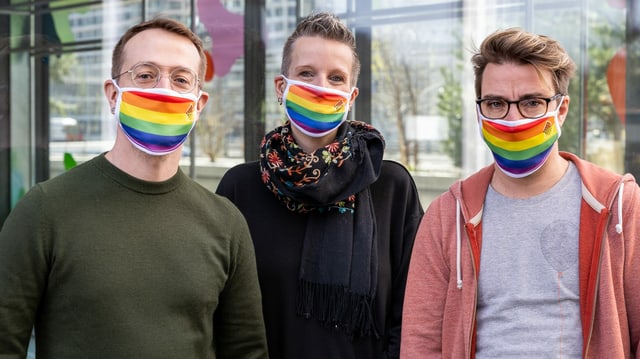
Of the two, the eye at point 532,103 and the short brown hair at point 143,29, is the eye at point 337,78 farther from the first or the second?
the eye at point 532,103

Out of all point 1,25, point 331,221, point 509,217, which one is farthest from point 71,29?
point 509,217

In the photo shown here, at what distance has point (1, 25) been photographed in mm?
6172

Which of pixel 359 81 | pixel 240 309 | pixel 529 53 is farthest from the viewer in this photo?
pixel 359 81

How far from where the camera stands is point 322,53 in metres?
2.50

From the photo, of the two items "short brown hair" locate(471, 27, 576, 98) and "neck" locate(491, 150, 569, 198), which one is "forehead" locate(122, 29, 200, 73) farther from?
"neck" locate(491, 150, 569, 198)

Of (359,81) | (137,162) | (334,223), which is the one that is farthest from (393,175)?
(359,81)

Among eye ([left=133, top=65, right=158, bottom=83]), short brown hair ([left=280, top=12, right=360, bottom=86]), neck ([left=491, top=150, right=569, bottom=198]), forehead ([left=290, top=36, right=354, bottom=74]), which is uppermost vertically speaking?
short brown hair ([left=280, top=12, right=360, bottom=86])

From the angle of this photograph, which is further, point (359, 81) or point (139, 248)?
point (359, 81)

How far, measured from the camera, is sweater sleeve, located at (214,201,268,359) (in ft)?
7.20

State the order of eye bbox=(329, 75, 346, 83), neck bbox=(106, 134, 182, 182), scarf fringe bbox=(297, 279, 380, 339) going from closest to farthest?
neck bbox=(106, 134, 182, 182) < scarf fringe bbox=(297, 279, 380, 339) < eye bbox=(329, 75, 346, 83)

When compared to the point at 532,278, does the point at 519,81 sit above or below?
above

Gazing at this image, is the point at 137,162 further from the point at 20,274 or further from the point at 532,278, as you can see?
the point at 532,278

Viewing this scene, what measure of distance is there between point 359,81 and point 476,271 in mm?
2834

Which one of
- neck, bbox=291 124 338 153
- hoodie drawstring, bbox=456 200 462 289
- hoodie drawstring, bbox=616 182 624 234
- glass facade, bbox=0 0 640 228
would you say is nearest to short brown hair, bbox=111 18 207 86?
neck, bbox=291 124 338 153
